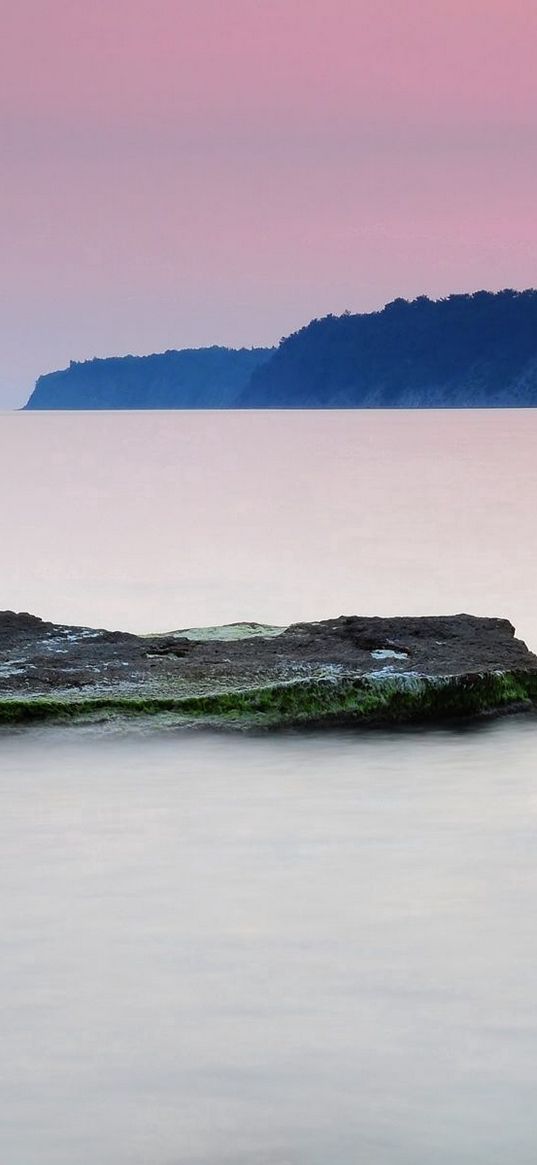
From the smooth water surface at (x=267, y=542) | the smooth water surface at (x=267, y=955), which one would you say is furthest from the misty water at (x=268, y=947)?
the smooth water surface at (x=267, y=542)

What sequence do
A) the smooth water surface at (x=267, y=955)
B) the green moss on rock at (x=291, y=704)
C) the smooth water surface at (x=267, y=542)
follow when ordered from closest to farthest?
the smooth water surface at (x=267, y=955) → the green moss on rock at (x=291, y=704) → the smooth water surface at (x=267, y=542)

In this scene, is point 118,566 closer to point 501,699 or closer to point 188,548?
point 188,548

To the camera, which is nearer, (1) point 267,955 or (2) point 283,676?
(1) point 267,955

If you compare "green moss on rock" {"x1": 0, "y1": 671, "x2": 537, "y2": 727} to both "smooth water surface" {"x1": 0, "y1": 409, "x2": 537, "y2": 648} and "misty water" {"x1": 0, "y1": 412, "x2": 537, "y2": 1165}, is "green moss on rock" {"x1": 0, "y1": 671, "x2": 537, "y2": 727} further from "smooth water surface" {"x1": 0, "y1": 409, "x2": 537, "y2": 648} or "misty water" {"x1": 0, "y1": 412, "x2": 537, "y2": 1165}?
"smooth water surface" {"x1": 0, "y1": 409, "x2": 537, "y2": 648}

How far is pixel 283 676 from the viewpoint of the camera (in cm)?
1202

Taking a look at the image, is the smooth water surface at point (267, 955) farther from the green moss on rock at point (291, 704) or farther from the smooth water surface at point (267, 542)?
the smooth water surface at point (267, 542)

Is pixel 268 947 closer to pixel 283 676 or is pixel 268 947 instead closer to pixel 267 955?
pixel 267 955

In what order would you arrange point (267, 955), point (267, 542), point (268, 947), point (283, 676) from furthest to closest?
point (267, 542) < point (283, 676) < point (268, 947) < point (267, 955)

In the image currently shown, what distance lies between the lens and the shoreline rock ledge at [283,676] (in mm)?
11672

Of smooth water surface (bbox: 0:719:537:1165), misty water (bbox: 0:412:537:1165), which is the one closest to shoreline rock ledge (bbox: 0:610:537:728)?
misty water (bbox: 0:412:537:1165)

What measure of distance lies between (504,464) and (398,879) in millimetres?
76732

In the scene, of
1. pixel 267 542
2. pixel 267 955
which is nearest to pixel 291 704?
pixel 267 955

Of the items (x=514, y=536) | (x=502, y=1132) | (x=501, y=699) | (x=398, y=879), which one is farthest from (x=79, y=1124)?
(x=514, y=536)

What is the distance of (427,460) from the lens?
300ft
